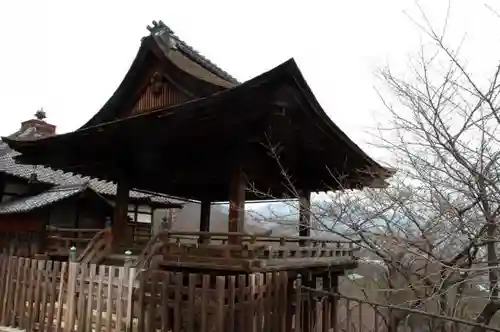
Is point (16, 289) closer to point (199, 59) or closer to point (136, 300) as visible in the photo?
point (136, 300)

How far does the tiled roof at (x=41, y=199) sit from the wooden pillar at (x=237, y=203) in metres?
8.42

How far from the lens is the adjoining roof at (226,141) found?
5.90m

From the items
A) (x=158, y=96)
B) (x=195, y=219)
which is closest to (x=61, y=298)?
(x=158, y=96)

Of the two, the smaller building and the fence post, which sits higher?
the smaller building

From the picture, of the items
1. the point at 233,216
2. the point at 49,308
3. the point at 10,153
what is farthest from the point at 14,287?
the point at 10,153

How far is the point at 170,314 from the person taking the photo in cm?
604

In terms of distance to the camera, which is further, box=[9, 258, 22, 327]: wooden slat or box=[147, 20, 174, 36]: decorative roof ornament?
box=[147, 20, 174, 36]: decorative roof ornament

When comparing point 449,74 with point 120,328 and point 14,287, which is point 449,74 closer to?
point 120,328

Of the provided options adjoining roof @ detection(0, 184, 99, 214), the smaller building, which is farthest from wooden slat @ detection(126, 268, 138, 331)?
adjoining roof @ detection(0, 184, 99, 214)

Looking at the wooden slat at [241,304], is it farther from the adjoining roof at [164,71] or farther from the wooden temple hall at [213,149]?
the adjoining roof at [164,71]

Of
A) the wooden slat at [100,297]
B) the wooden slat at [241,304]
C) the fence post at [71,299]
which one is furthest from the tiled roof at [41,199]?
the wooden slat at [241,304]

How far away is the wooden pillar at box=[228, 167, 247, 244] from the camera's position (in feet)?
23.4

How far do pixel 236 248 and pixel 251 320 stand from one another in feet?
→ 3.49

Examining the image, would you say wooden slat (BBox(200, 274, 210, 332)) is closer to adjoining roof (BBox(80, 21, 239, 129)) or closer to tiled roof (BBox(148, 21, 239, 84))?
adjoining roof (BBox(80, 21, 239, 129))
